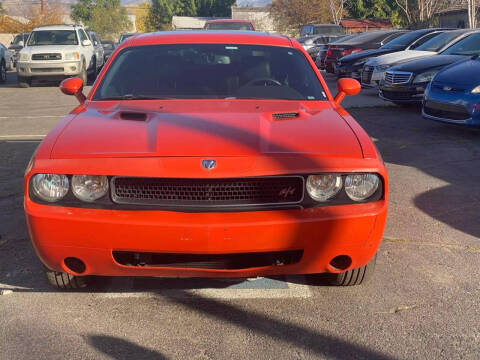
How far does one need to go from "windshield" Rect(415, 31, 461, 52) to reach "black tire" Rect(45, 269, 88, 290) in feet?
37.4

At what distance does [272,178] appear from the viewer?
2877mm

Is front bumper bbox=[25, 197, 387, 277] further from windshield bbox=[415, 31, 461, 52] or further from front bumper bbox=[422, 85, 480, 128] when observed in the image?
windshield bbox=[415, 31, 461, 52]

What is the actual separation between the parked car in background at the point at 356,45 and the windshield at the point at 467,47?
608 cm

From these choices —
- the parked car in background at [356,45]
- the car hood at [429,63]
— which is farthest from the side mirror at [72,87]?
the parked car in background at [356,45]

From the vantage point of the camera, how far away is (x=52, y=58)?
55.5 ft

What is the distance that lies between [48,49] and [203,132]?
1533cm

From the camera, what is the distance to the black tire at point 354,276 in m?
3.37

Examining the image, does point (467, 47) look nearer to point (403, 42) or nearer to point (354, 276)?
point (403, 42)

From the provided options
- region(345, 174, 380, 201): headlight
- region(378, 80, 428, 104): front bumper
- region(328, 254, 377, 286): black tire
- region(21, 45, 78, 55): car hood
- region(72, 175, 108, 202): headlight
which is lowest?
region(328, 254, 377, 286): black tire

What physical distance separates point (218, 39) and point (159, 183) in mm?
2095

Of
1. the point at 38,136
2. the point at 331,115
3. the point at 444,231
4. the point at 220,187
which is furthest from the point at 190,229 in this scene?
the point at 38,136

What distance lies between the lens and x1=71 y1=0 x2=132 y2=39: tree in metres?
75.4

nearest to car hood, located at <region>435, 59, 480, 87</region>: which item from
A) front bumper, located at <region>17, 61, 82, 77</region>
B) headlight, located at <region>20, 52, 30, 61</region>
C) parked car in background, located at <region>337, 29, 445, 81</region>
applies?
parked car in background, located at <region>337, 29, 445, 81</region>

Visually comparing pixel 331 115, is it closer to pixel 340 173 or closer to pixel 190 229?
pixel 340 173
